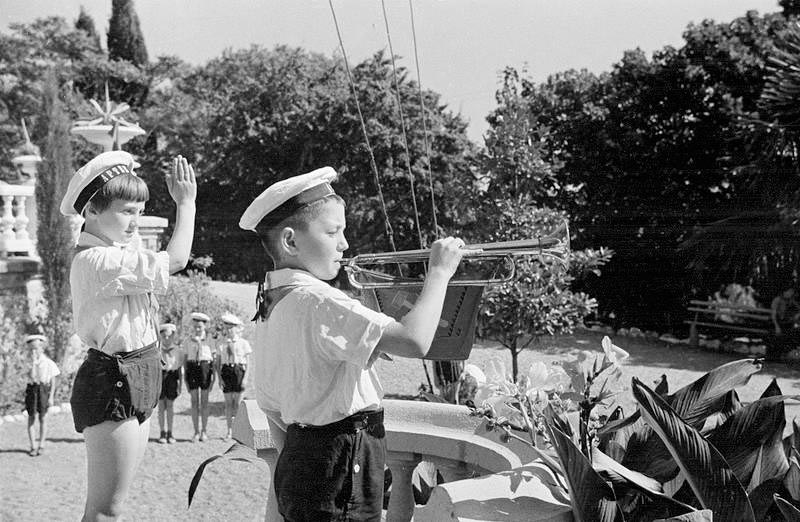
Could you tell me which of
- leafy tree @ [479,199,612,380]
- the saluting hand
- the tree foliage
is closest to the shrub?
the tree foliage

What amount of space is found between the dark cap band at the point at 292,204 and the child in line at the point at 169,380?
6.72 m

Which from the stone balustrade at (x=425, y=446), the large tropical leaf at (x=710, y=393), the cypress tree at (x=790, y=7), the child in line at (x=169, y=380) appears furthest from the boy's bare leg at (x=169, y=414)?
the cypress tree at (x=790, y=7)

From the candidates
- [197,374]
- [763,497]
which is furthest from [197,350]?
[763,497]

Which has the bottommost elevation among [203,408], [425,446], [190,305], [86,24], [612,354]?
[203,408]

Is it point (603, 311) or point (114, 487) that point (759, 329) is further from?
point (114, 487)

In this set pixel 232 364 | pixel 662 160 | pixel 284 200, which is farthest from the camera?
pixel 662 160

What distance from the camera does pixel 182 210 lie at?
2.77m

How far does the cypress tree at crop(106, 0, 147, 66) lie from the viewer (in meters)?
30.9

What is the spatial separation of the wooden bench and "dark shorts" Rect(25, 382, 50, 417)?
1093cm

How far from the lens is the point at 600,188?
55.9 feet

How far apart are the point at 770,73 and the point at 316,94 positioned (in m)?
12.3

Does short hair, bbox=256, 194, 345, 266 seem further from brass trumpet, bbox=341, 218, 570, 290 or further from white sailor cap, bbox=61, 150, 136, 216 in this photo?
white sailor cap, bbox=61, 150, 136, 216

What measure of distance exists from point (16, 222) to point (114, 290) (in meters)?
10.6

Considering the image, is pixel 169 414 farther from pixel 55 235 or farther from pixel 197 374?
pixel 55 235
